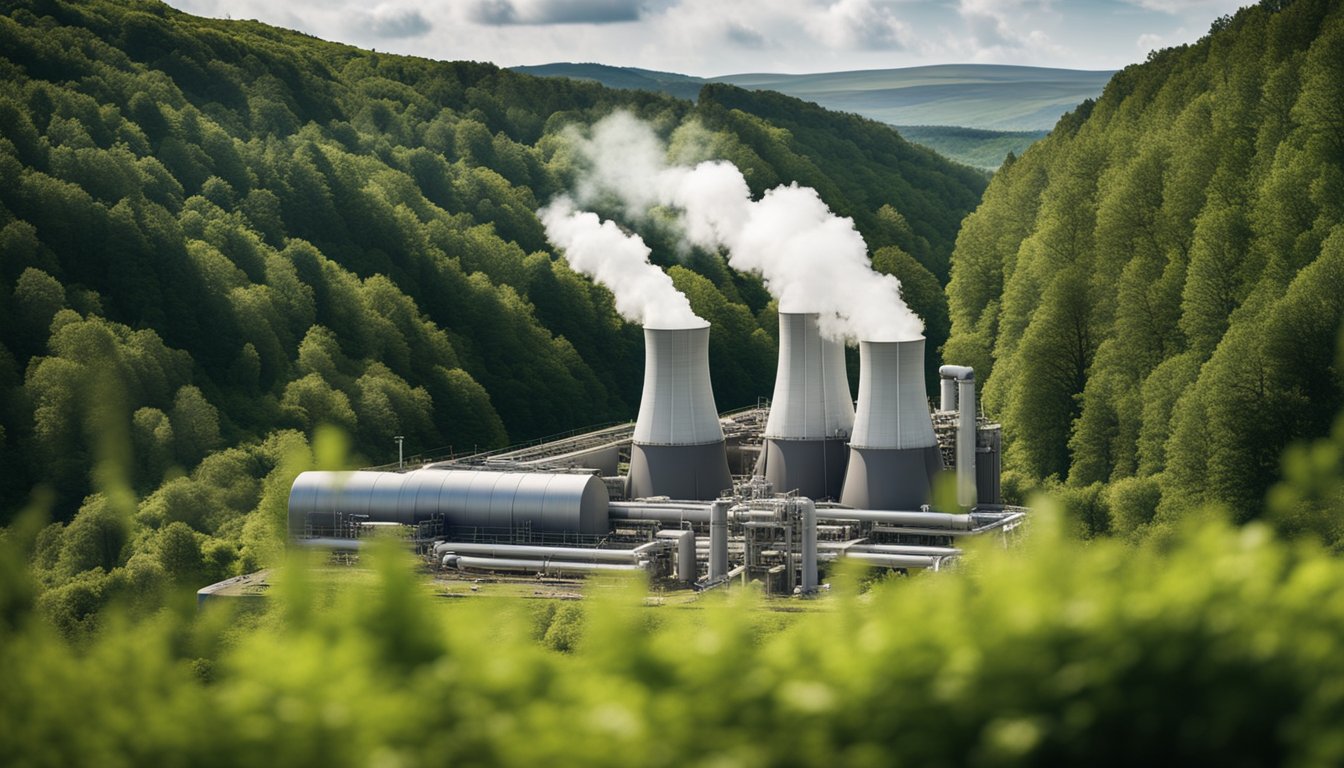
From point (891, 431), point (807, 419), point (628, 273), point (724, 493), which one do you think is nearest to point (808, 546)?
point (891, 431)

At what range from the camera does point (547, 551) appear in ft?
162

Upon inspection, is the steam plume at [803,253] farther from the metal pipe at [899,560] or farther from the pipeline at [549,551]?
the pipeline at [549,551]

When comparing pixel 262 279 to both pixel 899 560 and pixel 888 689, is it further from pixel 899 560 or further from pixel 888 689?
pixel 888 689

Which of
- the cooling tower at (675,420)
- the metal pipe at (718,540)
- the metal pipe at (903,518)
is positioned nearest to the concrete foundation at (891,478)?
the metal pipe at (903,518)

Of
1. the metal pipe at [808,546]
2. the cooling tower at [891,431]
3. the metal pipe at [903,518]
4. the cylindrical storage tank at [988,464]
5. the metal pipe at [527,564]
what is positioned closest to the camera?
the metal pipe at [808,546]

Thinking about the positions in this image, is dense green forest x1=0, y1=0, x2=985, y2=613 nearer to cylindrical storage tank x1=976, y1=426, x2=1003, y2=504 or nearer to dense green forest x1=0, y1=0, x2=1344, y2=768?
dense green forest x1=0, y1=0, x2=1344, y2=768

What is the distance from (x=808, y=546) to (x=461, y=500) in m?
9.44

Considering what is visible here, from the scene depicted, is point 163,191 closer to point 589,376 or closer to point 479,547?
point 589,376

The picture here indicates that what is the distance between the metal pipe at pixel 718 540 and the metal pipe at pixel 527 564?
1.95 m

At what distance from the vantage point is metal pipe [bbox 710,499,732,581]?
160ft

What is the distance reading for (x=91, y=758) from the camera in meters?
9.25

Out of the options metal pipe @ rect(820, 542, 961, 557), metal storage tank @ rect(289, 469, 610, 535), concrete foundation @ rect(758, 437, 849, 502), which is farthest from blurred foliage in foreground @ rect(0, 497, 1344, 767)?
concrete foundation @ rect(758, 437, 849, 502)

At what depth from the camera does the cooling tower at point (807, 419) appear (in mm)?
56281

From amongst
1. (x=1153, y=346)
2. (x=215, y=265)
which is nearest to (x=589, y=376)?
(x=215, y=265)
